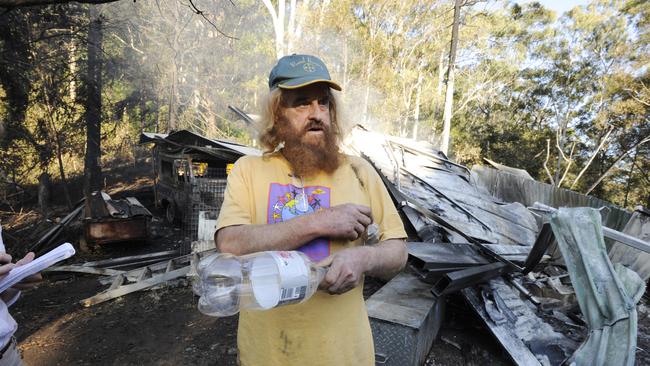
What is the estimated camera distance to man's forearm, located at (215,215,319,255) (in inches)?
41.4

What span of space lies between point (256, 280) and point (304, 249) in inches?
8.1

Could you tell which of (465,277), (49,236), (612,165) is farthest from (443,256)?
(612,165)

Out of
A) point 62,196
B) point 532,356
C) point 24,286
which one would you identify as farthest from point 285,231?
point 62,196

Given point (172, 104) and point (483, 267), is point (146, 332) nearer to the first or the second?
point (483, 267)

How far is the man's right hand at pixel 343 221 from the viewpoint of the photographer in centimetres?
105

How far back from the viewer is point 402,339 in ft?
9.90

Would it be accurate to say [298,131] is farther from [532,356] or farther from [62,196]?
[62,196]

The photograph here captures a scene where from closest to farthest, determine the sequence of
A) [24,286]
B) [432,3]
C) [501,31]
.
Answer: [24,286] < [432,3] < [501,31]

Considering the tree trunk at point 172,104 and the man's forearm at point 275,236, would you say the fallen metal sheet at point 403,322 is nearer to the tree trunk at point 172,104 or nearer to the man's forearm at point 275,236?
the man's forearm at point 275,236

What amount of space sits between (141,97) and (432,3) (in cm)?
1786

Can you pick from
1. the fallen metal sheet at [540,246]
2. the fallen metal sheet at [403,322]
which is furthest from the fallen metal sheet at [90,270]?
the fallen metal sheet at [540,246]

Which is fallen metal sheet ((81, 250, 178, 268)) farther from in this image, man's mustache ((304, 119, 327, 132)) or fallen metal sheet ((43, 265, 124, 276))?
man's mustache ((304, 119, 327, 132))

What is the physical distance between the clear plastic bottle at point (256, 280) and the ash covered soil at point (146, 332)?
2805 millimetres

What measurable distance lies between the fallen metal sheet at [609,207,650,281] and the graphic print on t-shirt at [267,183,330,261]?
650 centimetres
